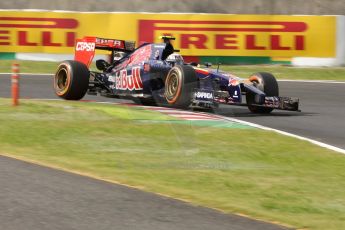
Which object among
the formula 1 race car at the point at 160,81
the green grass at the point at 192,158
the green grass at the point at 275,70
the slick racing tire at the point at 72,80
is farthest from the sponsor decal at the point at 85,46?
the green grass at the point at 275,70

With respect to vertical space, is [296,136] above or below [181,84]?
below

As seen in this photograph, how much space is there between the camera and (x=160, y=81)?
589 inches

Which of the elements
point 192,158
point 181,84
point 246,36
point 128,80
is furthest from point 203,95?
point 246,36

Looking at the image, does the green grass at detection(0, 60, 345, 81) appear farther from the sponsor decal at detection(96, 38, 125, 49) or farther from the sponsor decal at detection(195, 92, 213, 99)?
the sponsor decal at detection(195, 92, 213, 99)

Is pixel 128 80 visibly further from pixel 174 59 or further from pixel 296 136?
pixel 296 136

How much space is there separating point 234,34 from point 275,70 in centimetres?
160

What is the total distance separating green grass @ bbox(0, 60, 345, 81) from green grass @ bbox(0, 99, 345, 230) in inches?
380

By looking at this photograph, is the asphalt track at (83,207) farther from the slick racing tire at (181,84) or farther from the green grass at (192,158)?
the slick racing tire at (181,84)

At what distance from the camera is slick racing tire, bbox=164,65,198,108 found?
13.8 m

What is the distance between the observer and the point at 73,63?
1523cm

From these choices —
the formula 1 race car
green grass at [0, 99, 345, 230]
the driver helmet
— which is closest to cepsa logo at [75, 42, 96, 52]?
the formula 1 race car

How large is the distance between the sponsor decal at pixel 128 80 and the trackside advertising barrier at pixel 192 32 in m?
7.59

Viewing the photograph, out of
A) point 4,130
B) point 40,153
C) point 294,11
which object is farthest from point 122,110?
point 294,11

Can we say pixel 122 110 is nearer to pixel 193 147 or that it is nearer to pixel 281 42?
pixel 193 147
